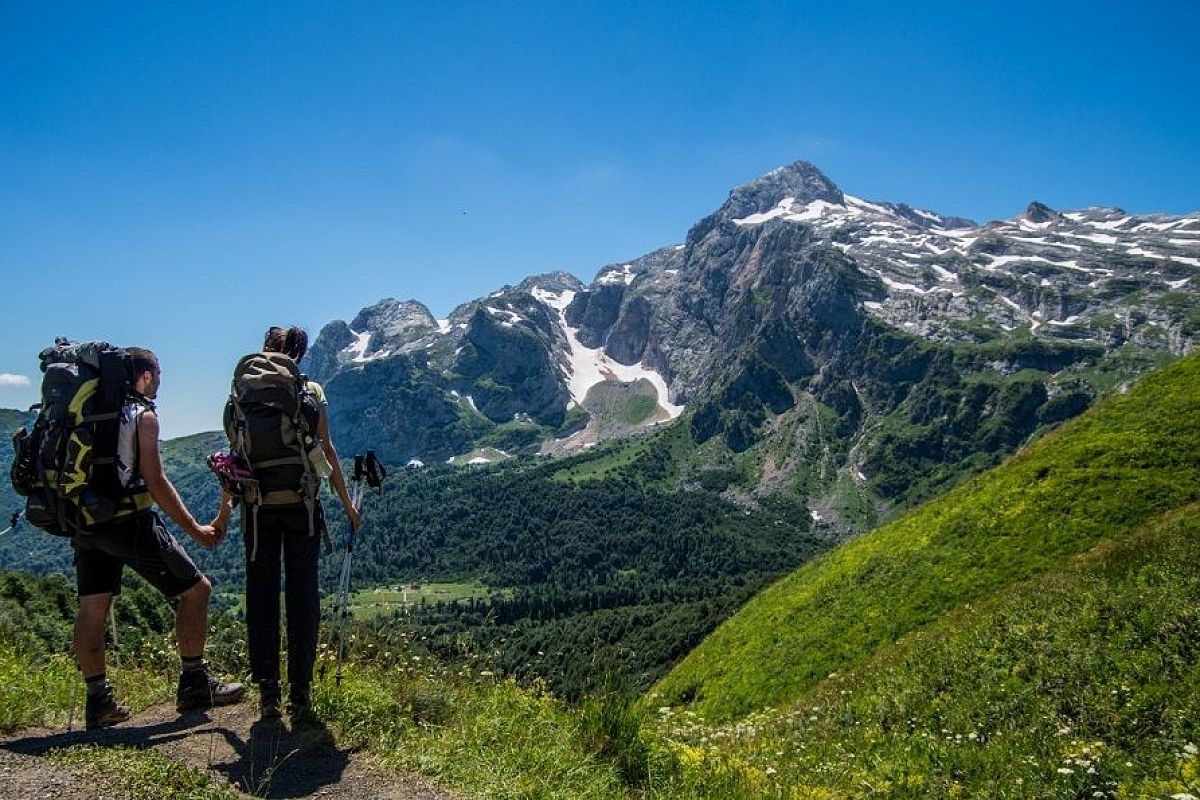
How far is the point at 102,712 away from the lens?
728 cm

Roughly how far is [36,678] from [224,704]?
90.3 inches

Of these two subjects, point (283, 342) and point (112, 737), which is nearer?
point (112, 737)

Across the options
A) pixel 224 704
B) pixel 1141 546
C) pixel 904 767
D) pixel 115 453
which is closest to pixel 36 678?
pixel 224 704

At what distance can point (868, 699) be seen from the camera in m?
12.4

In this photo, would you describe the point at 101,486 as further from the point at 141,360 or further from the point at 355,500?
the point at 355,500

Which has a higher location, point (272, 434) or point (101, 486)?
point (272, 434)

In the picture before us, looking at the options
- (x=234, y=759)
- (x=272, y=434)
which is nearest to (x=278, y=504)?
(x=272, y=434)

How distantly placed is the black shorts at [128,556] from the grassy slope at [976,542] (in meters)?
10.7

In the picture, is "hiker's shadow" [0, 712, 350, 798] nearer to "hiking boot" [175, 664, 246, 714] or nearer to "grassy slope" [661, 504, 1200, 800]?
"hiking boot" [175, 664, 246, 714]

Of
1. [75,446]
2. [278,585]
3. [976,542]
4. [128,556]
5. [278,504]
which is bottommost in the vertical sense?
[976,542]

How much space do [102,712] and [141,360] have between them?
3804 millimetres

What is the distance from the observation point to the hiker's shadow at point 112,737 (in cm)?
640

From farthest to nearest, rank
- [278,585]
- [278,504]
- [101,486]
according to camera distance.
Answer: [278,585] < [278,504] < [101,486]

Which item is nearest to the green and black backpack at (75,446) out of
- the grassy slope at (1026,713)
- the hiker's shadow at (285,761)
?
the hiker's shadow at (285,761)
